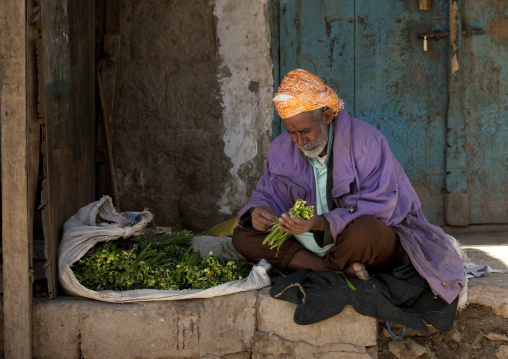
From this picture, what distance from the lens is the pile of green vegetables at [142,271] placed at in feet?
12.3

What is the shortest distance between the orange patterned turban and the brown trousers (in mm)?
728

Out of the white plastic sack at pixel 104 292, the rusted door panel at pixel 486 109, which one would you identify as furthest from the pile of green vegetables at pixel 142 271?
the rusted door panel at pixel 486 109

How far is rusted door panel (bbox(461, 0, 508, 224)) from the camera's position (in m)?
5.13

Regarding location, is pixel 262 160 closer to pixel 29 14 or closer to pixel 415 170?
pixel 415 170

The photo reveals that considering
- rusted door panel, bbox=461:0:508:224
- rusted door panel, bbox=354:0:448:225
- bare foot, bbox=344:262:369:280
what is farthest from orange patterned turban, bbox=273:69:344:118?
rusted door panel, bbox=461:0:508:224

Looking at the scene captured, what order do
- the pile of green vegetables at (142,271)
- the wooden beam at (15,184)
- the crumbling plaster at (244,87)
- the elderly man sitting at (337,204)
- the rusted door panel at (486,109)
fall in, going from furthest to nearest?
the crumbling plaster at (244,87) → the rusted door panel at (486,109) → the pile of green vegetables at (142,271) → the elderly man sitting at (337,204) → the wooden beam at (15,184)

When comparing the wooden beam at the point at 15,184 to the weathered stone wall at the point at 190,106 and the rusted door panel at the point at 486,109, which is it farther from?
the rusted door panel at the point at 486,109

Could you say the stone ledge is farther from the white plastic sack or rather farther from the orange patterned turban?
the orange patterned turban

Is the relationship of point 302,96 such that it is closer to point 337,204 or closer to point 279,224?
point 337,204

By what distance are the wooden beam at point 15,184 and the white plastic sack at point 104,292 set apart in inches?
9.2

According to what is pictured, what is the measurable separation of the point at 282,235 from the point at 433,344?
1.10 m

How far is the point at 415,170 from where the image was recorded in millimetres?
5309

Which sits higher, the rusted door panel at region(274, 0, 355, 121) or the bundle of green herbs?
the rusted door panel at region(274, 0, 355, 121)

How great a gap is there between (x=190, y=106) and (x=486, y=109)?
241 cm
